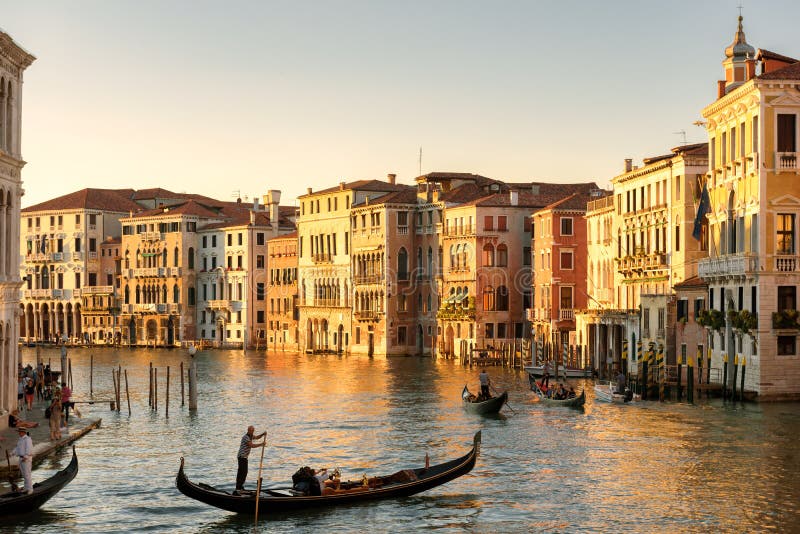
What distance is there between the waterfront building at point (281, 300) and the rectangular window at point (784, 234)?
170 feet

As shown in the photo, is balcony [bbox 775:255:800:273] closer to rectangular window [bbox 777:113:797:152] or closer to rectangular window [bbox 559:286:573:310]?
rectangular window [bbox 777:113:797:152]

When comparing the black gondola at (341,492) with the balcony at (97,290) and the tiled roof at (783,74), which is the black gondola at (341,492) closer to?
the tiled roof at (783,74)

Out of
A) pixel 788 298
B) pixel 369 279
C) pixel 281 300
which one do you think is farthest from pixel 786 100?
pixel 281 300

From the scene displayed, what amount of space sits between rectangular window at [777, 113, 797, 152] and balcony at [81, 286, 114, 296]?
7001 centimetres

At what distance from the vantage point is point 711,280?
4125cm

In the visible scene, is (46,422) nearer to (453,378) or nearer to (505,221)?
(453,378)

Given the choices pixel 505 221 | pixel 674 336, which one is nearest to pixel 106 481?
pixel 674 336

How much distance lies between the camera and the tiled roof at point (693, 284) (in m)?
44.0

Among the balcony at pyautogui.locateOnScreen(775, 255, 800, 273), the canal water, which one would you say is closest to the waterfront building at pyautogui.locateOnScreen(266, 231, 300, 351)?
the canal water

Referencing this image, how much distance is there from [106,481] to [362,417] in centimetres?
1381

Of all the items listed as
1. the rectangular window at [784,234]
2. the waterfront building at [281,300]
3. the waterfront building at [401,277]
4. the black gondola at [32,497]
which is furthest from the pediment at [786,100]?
the waterfront building at [281,300]

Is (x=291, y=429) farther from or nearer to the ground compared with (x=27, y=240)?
nearer to the ground

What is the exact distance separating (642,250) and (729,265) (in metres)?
12.7

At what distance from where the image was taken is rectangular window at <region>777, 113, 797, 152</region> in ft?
122
